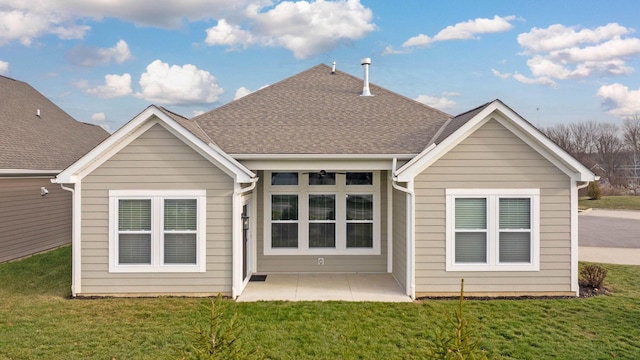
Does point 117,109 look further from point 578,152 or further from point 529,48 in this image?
point 578,152

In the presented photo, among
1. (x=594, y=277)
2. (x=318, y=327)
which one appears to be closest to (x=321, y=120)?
(x=318, y=327)

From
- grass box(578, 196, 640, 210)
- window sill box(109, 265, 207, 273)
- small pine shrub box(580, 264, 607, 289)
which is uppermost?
grass box(578, 196, 640, 210)

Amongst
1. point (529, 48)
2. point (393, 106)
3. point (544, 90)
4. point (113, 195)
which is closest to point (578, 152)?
point (544, 90)

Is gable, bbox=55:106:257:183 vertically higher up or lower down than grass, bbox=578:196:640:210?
higher up

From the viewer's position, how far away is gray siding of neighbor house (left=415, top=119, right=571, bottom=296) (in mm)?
8555

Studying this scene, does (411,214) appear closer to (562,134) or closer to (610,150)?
(610,150)

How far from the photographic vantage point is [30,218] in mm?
13297

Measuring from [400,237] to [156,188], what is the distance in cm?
587

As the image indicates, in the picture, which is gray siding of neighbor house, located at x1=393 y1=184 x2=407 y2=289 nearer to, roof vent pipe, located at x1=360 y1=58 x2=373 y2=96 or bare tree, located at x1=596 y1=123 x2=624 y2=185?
roof vent pipe, located at x1=360 y1=58 x2=373 y2=96

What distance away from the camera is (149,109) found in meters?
8.26

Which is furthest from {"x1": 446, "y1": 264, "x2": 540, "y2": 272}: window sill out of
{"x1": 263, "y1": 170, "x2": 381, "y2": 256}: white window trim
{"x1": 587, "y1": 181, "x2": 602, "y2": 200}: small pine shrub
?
{"x1": 587, "y1": 181, "x2": 602, "y2": 200}: small pine shrub

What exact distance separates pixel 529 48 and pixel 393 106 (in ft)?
46.3

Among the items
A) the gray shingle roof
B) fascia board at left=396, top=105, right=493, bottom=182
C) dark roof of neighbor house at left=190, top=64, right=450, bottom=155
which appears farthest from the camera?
dark roof of neighbor house at left=190, top=64, right=450, bottom=155

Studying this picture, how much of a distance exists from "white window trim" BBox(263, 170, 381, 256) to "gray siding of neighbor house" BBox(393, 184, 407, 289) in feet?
1.94
